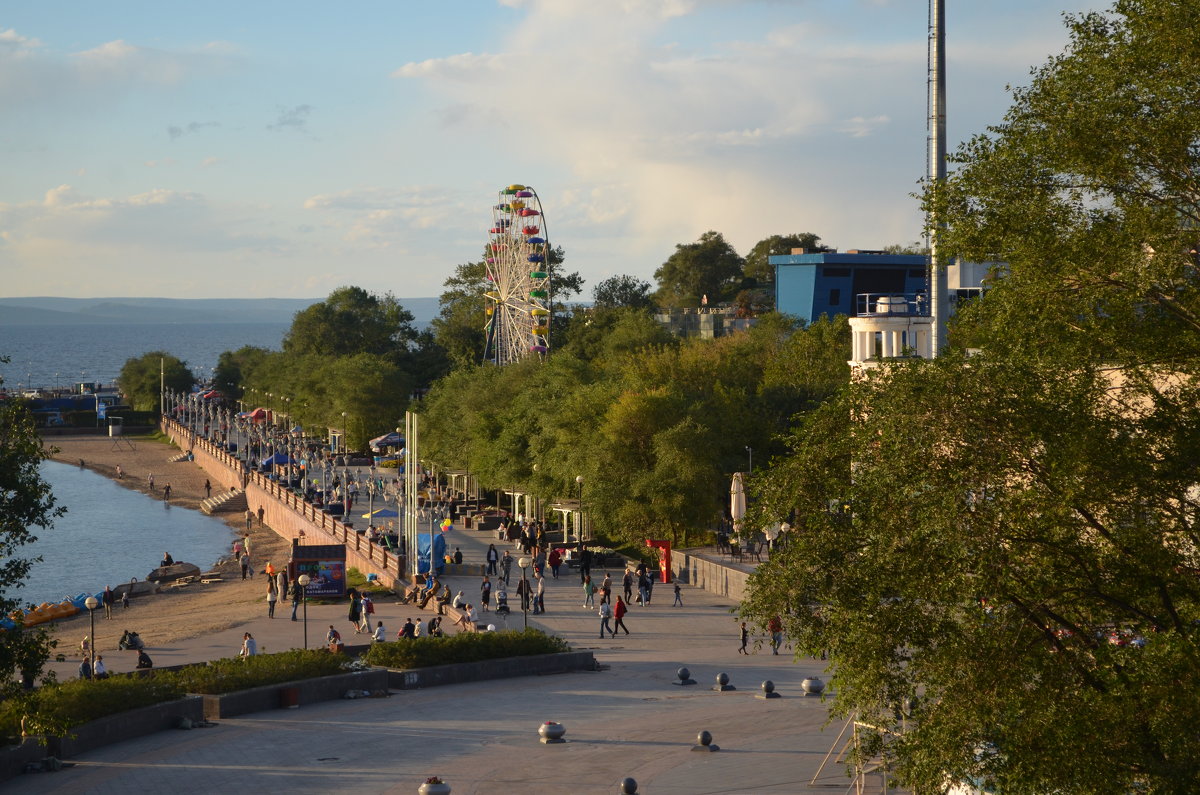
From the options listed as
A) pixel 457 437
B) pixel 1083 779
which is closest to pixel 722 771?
pixel 1083 779

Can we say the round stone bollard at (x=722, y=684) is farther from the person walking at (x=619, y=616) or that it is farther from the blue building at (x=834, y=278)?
the blue building at (x=834, y=278)

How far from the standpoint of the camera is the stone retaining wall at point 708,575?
3922 cm

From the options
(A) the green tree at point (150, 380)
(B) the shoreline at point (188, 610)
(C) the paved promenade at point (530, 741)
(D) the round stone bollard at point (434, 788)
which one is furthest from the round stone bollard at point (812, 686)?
(A) the green tree at point (150, 380)

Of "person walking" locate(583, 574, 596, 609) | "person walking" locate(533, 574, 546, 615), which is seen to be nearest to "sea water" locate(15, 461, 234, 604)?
"person walking" locate(533, 574, 546, 615)

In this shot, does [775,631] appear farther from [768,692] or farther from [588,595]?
[588,595]

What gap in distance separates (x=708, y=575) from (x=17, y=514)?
75.9 feet

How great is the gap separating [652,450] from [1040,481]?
34571 mm

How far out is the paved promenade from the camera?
70.9ft

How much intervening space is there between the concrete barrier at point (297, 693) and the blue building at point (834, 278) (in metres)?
73.0

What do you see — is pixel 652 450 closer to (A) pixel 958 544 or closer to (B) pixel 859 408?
(B) pixel 859 408

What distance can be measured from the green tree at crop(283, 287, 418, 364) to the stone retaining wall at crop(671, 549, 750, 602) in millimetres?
85651

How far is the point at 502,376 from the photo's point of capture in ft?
231

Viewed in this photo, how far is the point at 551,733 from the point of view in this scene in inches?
942

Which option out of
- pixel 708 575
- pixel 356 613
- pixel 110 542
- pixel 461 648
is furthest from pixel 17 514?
pixel 110 542
